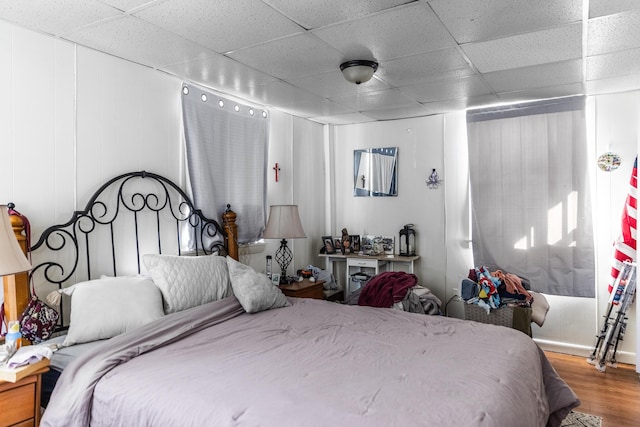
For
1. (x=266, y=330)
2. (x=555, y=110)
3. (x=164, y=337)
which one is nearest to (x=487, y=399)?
(x=266, y=330)

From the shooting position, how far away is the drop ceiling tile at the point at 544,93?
145 inches

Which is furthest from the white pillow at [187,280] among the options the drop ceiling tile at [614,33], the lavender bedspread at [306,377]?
the drop ceiling tile at [614,33]

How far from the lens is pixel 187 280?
2762 millimetres

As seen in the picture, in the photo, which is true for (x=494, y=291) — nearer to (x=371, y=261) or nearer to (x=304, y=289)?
(x=371, y=261)

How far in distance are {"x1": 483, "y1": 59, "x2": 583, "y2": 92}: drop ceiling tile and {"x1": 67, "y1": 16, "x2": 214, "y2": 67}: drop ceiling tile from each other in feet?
7.16

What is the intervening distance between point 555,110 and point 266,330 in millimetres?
3343

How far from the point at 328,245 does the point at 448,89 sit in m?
2.15

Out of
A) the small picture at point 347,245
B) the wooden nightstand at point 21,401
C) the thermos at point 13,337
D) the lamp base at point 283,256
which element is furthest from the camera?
the small picture at point 347,245

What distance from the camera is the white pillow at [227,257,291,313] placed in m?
2.88

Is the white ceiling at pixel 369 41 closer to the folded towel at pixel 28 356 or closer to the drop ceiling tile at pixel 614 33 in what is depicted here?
the drop ceiling tile at pixel 614 33

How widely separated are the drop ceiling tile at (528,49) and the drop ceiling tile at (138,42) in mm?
1761

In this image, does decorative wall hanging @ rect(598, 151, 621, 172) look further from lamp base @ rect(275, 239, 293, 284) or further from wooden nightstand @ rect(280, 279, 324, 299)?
lamp base @ rect(275, 239, 293, 284)

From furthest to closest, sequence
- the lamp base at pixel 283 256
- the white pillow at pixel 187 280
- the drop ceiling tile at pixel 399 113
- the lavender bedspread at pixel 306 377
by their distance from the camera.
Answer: the drop ceiling tile at pixel 399 113 < the lamp base at pixel 283 256 < the white pillow at pixel 187 280 < the lavender bedspread at pixel 306 377

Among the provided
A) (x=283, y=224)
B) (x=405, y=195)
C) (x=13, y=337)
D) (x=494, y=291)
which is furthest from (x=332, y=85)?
(x=13, y=337)
